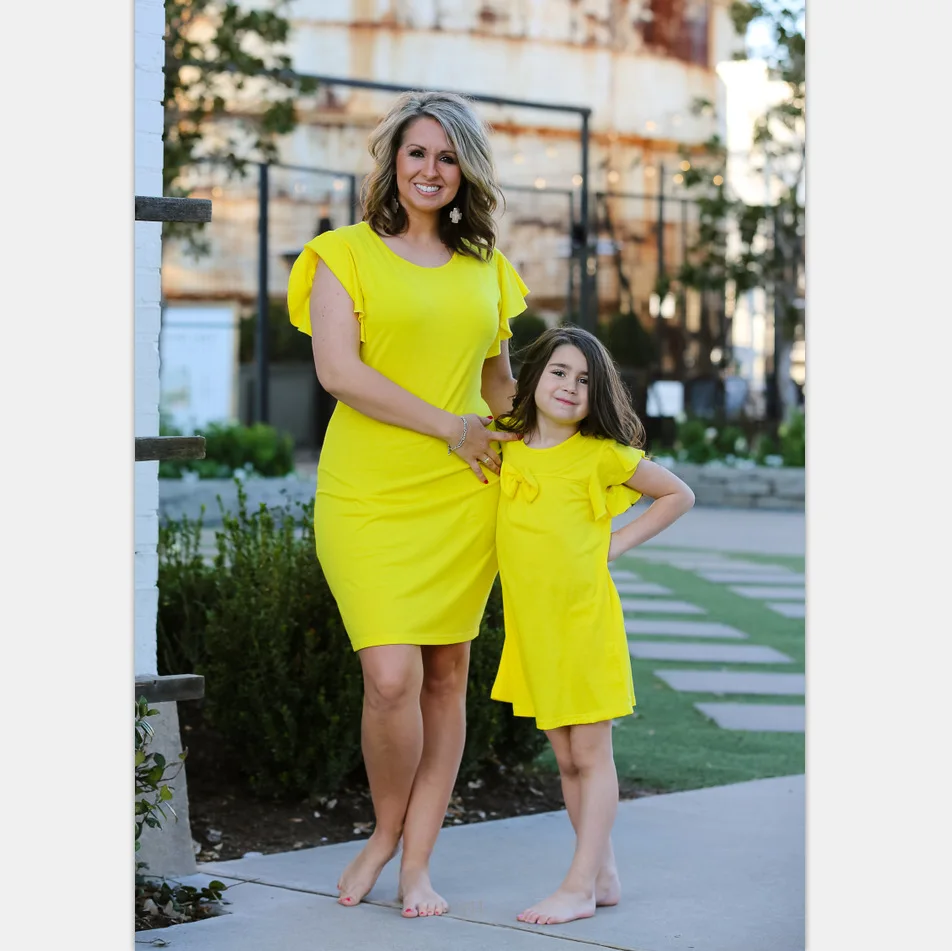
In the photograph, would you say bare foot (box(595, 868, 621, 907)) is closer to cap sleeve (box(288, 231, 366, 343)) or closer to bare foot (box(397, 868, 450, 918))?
bare foot (box(397, 868, 450, 918))

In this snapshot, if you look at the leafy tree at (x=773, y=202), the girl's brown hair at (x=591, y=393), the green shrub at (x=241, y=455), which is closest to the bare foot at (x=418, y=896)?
the girl's brown hair at (x=591, y=393)

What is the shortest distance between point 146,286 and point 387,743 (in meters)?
1.09

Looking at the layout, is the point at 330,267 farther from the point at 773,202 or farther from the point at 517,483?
the point at 773,202

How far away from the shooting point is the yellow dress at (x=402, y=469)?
308cm

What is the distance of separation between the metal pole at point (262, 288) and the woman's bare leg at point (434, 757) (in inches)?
399

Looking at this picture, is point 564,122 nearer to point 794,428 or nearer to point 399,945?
point 794,428

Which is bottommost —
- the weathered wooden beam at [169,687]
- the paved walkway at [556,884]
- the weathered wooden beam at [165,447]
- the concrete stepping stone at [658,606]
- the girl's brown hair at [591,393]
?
the concrete stepping stone at [658,606]

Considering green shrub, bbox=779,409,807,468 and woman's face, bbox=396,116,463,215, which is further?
green shrub, bbox=779,409,807,468

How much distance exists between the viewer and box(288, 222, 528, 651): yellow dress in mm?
3082

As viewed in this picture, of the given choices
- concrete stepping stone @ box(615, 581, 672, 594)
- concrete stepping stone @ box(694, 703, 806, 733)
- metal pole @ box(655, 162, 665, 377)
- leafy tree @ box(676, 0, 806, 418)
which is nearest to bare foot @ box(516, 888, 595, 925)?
concrete stepping stone @ box(694, 703, 806, 733)

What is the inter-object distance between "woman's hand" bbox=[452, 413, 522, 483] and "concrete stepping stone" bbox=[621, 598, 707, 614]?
16.0ft

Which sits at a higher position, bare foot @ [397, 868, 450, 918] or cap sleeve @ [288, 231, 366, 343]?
cap sleeve @ [288, 231, 366, 343]

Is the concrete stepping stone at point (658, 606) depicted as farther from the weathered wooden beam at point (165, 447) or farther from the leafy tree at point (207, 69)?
the weathered wooden beam at point (165, 447)
